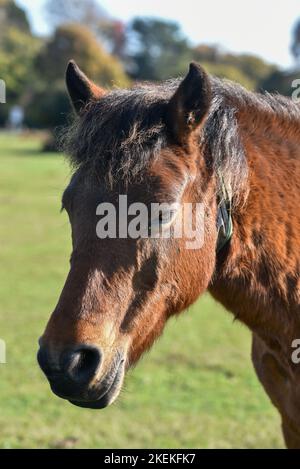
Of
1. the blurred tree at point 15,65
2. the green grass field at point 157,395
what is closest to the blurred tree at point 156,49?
the blurred tree at point 15,65

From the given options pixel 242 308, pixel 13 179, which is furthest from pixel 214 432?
pixel 13 179

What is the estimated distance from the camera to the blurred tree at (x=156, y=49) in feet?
179

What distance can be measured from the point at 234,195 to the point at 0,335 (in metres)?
5.62

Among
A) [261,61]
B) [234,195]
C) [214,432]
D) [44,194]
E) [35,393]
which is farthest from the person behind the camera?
[261,61]

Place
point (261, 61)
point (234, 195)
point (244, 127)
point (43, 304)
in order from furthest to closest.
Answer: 1. point (261, 61)
2. point (43, 304)
3. point (244, 127)
4. point (234, 195)

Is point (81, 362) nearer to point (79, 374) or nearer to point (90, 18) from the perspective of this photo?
point (79, 374)

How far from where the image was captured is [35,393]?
5871mm

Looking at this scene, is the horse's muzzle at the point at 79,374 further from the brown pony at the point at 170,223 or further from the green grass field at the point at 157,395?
the green grass field at the point at 157,395

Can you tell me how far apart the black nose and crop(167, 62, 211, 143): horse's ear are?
3.02 ft

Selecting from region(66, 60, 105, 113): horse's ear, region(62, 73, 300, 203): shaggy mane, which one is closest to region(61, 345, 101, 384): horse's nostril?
region(62, 73, 300, 203): shaggy mane

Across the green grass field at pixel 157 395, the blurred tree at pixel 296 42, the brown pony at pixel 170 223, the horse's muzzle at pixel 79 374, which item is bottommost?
the blurred tree at pixel 296 42

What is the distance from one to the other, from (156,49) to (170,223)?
200 ft

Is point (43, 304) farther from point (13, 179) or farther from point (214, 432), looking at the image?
point (13, 179)

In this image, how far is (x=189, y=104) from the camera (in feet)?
7.80
